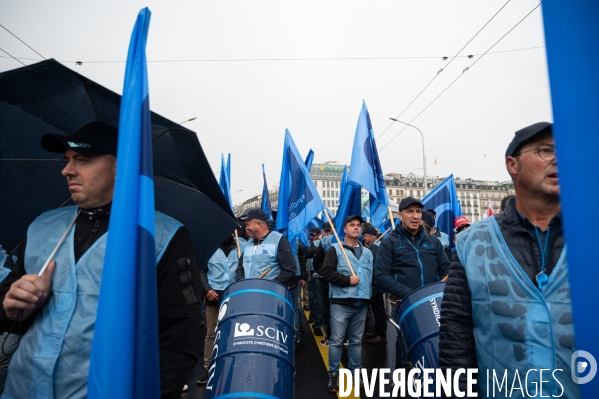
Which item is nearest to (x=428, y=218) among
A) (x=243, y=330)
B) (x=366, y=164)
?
(x=366, y=164)

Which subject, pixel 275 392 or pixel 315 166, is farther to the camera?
pixel 315 166

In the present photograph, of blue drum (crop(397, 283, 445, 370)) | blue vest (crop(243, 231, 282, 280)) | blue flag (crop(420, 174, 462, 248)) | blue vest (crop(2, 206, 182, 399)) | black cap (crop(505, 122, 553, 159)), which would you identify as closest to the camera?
blue vest (crop(2, 206, 182, 399))

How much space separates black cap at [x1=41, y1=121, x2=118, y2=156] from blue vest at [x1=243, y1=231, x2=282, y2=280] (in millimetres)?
Answer: 3374

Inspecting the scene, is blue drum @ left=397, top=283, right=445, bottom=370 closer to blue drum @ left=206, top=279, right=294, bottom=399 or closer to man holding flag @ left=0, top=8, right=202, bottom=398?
blue drum @ left=206, top=279, right=294, bottom=399

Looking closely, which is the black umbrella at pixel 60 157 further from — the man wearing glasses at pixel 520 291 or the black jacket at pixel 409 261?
the black jacket at pixel 409 261

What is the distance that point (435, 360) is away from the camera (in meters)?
2.65

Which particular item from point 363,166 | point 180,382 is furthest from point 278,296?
point 363,166

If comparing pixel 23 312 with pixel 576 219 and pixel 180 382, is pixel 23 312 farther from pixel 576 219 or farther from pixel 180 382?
pixel 576 219

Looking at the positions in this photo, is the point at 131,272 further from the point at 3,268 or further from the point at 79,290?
the point at 3,268

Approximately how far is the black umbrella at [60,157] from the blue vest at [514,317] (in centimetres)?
134

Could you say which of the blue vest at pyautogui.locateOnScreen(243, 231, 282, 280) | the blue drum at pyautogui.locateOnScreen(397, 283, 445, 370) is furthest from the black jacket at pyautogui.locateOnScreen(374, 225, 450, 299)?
the blue vest at pyautogui.locateOnScreen(243, 231, 282, 280)

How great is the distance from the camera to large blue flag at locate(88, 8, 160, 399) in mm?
1058

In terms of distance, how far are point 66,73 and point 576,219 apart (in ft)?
6.13

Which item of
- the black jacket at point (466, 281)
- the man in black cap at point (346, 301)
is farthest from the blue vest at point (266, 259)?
the black jacket at point (466, 281)
